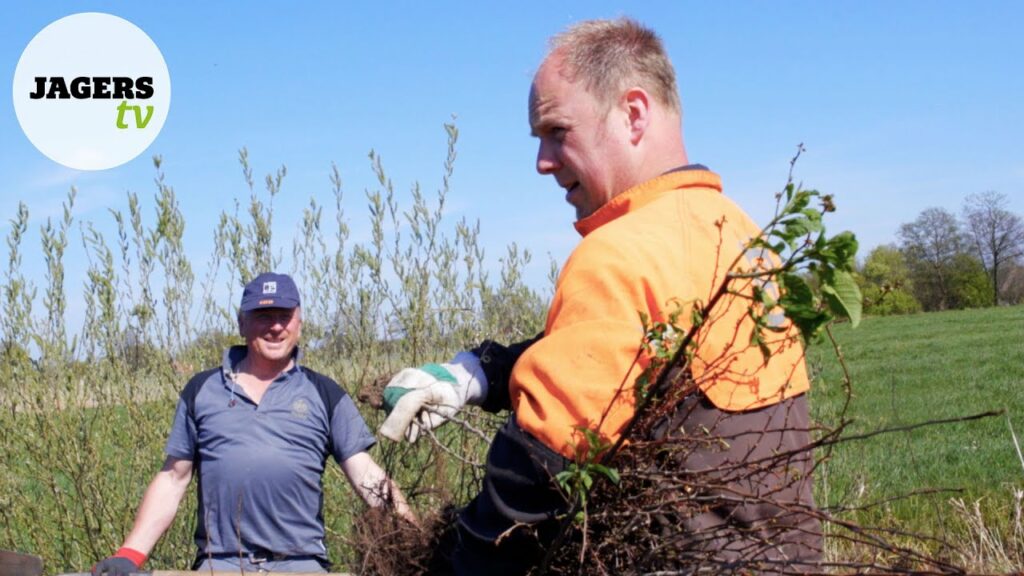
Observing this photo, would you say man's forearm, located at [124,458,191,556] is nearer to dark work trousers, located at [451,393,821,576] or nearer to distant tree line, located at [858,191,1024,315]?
dark work trousers, located at [451,393,821,576]

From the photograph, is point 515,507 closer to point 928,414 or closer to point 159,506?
point 159,506

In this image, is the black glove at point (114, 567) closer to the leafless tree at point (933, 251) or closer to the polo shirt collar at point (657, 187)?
the polo shirt collar at point (657, 187)

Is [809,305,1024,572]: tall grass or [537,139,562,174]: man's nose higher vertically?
[537,139,562,174]: man's nose

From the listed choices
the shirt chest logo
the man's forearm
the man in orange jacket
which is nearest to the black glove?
the man's forearm

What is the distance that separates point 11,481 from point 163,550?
0.97 meters

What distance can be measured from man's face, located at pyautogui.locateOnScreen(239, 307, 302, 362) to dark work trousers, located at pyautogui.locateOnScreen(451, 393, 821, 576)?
2585 mm

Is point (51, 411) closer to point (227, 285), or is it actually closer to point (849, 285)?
point (227, 285)

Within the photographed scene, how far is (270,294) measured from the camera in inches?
170

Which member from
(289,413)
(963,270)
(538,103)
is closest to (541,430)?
(538,103)

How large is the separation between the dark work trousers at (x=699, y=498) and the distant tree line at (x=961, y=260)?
6244 cm

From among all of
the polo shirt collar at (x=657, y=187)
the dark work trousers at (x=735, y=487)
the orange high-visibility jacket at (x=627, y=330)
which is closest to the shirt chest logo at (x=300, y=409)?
the polo shirt collar at (x=657, y=187)

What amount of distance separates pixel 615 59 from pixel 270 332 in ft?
8.50

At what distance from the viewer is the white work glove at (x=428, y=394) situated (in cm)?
214

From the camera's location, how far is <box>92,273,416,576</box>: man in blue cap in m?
3.98
